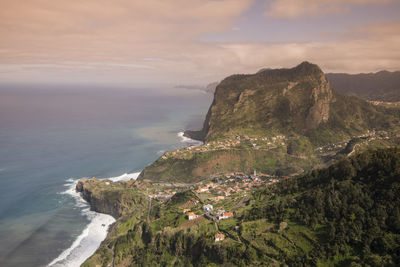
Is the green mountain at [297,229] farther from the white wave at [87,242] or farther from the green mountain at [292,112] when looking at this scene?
the green mountain at [292,112]

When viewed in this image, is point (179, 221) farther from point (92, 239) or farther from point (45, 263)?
point (45, 263)

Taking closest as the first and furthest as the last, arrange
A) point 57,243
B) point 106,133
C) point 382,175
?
point 382,175 < point 57,243 < point 106,133

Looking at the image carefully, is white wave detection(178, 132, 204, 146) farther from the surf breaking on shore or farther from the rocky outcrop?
the rocky outcrop

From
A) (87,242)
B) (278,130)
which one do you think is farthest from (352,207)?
(278,130)

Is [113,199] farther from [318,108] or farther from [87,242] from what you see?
[318,108]

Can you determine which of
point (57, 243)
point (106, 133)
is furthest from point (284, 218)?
point (106, 133)

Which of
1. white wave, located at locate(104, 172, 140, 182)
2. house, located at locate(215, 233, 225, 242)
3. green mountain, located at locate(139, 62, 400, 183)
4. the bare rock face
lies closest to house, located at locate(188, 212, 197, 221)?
house, located at locate(215, 233, 225, 242)

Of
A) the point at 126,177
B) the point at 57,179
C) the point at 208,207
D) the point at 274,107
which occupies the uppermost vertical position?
the point at 274,107
